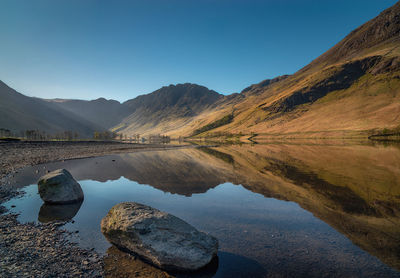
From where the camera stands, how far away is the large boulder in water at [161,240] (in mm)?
8586

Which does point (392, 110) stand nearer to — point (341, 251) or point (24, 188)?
point (341, 251)

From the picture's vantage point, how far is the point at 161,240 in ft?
29.3

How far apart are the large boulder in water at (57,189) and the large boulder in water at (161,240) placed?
32.7 feet

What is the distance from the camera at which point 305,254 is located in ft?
33.0

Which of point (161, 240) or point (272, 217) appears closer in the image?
point (161, 240)

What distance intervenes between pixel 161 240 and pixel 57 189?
13716 mm

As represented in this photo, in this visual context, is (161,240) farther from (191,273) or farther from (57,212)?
(57,212)

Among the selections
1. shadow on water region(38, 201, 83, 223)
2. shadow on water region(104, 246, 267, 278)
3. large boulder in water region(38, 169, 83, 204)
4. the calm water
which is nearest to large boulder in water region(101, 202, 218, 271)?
shadow on water region(104, 246, 267, 278)

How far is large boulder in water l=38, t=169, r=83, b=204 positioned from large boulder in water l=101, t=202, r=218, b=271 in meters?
9.97

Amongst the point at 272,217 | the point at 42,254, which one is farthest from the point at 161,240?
the point at 272,217

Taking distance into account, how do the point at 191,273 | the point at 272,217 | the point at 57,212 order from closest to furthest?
the point at 191,273 → the point at 272,217 → the point at 57,212

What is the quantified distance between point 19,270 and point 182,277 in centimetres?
655

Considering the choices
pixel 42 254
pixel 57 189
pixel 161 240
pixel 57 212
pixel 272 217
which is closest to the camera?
pixel 161 240

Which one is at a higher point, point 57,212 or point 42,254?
point 42,254
